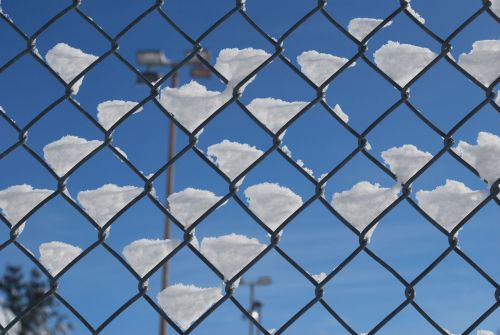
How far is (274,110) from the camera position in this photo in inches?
88.9

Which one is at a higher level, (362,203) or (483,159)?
(362,203)

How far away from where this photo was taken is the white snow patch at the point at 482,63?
2.29 meters

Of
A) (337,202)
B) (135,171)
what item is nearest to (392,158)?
(337,202)

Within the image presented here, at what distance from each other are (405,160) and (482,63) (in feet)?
1.23

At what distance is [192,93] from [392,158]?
621 mm

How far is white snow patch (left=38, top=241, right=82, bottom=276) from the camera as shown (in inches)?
88.8

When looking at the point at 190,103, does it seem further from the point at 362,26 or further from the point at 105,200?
the point at 362,26

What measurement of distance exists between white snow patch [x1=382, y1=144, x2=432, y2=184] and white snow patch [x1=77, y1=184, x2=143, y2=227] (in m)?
0.74

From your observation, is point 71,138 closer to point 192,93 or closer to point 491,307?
point 192,93

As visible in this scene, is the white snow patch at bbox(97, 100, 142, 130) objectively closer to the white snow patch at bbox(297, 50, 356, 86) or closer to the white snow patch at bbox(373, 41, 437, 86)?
the white snow patch at bbox(297, 50, 356, 86)

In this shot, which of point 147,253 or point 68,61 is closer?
point 147,253

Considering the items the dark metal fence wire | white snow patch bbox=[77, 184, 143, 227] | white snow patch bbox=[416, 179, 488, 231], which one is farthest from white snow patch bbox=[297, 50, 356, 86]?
white snow patch bbox=[77, 184, 143, 227]

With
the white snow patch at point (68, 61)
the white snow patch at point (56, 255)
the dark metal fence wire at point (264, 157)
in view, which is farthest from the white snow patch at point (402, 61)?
the white snow patch at point (56, 255)

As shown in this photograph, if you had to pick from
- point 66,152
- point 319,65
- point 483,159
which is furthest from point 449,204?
point 66,152
